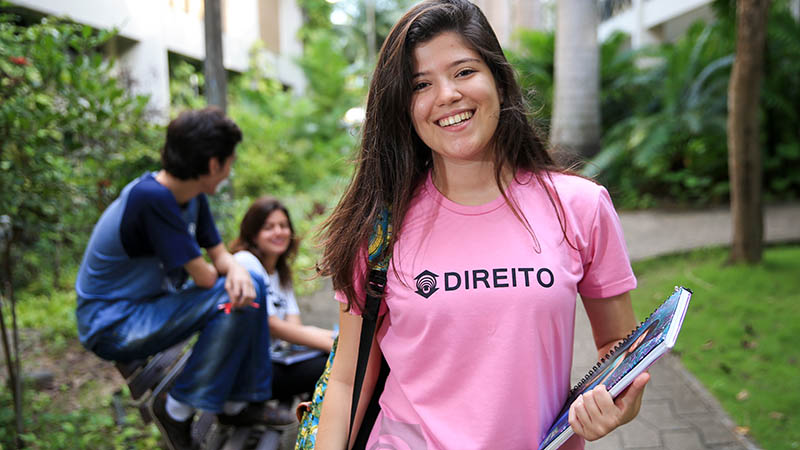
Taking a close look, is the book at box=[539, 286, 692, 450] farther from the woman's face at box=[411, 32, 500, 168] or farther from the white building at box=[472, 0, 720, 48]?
the white building at box=[472, 0, 720, 48]

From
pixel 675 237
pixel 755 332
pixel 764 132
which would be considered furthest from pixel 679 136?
pixel 755 332

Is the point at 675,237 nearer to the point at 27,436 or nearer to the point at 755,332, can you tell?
the point at 755,332

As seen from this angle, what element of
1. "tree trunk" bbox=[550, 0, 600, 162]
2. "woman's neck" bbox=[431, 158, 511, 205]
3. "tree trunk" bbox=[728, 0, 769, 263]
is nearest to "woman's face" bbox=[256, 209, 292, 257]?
"woman's neck" bbox=[431, 158, 511, 205]

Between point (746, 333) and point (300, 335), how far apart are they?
3403mm

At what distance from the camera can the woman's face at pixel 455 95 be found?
1.55m

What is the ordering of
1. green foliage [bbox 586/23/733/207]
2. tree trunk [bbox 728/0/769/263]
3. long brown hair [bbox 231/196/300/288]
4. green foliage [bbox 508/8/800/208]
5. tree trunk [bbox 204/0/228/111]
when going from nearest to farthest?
long brown hair [bbox 231/196/300/288]
tree trunk [bbox 204/0/228/111]
tree trunk [bbox 728/0/769/263]
green foliage [bbox 508/8/800/208]
green foliage [bbox 586/23/733/207]

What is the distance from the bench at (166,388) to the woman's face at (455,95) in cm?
200

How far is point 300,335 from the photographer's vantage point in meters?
3.11

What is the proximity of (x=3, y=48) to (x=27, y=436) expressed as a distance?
6.63ft

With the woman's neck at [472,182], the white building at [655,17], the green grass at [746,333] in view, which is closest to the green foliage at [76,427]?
the woman's neck at [472,182]

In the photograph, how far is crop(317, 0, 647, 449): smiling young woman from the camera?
146 centimetres

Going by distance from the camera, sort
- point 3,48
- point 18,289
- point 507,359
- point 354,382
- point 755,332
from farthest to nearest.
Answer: point 18,289 → point 755,332 → point 3,48 → point 354,382 → point 507,359

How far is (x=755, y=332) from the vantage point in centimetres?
448

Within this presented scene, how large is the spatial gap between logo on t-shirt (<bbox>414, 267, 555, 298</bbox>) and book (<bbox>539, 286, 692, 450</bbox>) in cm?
23
